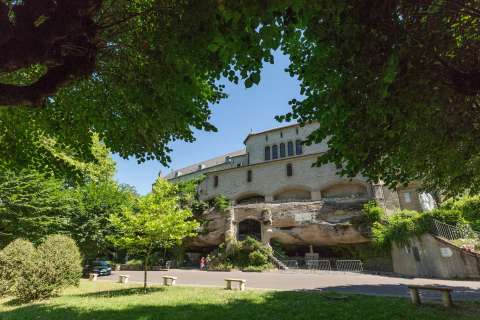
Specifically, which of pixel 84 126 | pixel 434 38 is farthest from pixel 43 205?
pixel 434 38

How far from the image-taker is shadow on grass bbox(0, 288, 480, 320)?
7.44 metres

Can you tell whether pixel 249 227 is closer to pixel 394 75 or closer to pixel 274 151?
pixel 274 151

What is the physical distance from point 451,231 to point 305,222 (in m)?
12.4

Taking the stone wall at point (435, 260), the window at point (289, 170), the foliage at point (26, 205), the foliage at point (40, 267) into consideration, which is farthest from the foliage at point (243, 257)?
the foliage at point (40, 267)

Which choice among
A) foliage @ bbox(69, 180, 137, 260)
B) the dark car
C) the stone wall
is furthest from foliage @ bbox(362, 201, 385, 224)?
the dark car

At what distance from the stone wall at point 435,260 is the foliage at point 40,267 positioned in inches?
822

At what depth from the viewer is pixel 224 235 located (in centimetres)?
3109

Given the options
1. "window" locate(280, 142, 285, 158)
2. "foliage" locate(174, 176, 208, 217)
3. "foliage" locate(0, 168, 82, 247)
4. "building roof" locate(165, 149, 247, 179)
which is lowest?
"foliage" locate(0, 168, 82, 247)

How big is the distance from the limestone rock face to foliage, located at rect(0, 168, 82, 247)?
1738 cm

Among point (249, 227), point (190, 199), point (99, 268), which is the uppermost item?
point (190, 199)

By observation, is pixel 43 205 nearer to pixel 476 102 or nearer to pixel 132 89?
pixel 132 89

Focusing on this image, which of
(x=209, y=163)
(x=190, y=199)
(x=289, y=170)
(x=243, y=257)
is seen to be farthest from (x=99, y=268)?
(x=209, y=163)

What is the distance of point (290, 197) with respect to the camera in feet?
118

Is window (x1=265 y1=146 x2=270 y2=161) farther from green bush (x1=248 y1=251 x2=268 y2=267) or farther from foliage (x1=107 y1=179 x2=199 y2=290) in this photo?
foliage (x1=107 y1=179 x2=199 y2=290)
